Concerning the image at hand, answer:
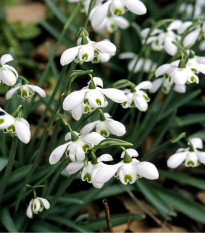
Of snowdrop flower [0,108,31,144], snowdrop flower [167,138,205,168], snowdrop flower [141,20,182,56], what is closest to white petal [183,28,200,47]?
snowdrop flower [141,20,182,56]

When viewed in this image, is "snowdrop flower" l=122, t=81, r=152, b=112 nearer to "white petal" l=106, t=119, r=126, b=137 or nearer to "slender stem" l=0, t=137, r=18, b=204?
"white petal" l=106, t=119, r=126, b=137

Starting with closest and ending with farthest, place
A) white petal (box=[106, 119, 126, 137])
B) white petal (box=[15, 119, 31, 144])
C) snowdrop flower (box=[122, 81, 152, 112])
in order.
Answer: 1. white petal (box=[15, 119, 31, 144])
2. white petal (box=[106, 119, 126, 137])
3. snowdrop flower (box=[122, 81, 152, 112])

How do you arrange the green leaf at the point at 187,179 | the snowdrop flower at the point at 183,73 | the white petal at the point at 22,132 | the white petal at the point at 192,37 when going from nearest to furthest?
the white petal at the point at 22,132 → the snowdrop flower at the point at 183,73 → the white petal at the point at 192,37 → the green leaf at the point at 187,179

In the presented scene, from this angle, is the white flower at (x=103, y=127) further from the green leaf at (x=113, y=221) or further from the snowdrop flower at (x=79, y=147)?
the green leaf at (x=113, y=221)

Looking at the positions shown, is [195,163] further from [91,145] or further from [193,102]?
[193,102]

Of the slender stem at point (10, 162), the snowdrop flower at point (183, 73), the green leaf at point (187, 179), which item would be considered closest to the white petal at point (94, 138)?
the slender stem at point (10, 162)

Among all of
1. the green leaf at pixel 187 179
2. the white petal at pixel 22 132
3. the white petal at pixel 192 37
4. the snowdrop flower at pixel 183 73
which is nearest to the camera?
the white petal at pixel 22 132

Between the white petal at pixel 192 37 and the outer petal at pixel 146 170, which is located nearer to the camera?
the outer petal at pixel 146 170
